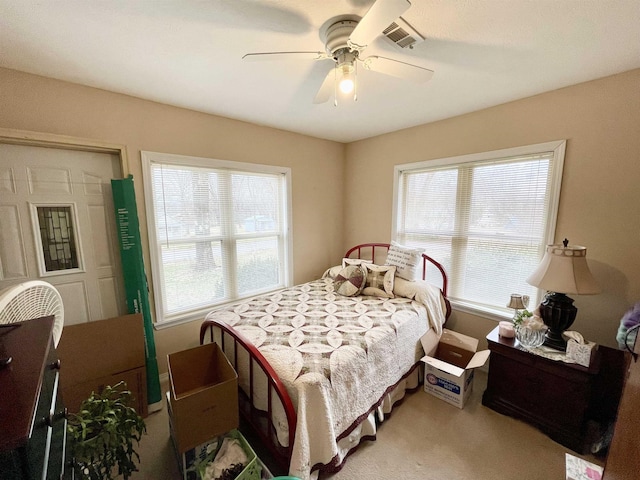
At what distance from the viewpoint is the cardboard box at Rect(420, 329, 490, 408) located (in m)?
2.05

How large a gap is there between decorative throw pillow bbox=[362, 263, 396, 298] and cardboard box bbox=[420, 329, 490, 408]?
1.73ft

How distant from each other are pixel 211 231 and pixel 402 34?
2.27 meters

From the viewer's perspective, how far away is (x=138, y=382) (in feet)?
6.57

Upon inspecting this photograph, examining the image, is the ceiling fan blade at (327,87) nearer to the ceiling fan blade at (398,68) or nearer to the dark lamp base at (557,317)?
the ceiling fan blade at (398,68)


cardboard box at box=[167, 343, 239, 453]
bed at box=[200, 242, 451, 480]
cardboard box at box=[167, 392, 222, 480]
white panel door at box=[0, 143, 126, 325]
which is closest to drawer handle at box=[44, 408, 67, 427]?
cardboard box at box=[167, 343, 239, 453]

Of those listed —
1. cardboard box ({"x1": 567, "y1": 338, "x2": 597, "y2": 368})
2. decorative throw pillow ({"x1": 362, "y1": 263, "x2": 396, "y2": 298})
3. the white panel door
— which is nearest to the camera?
cardboard box ({"x1": 567, "y1": 338, "x2": 597, "y2": 368})

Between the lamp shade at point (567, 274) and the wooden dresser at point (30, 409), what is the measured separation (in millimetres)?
2446

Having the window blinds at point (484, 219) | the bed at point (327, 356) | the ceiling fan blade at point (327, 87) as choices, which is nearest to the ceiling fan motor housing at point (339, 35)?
the ceiling fan blade at point (327, 87)

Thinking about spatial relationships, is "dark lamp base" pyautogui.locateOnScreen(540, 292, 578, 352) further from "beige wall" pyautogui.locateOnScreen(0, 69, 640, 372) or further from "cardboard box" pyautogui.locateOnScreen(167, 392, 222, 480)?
"cardboard box" pyautogui.locateOnScreen(167, 392, 222, 480)

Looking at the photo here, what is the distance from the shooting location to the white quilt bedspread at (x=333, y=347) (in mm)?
1390

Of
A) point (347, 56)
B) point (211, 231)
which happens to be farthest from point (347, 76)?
point (211, 231)

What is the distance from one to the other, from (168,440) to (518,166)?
3.57 m

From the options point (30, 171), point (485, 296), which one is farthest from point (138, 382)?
point (485, 296)

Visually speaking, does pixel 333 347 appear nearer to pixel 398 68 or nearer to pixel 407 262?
pixel 407 262
